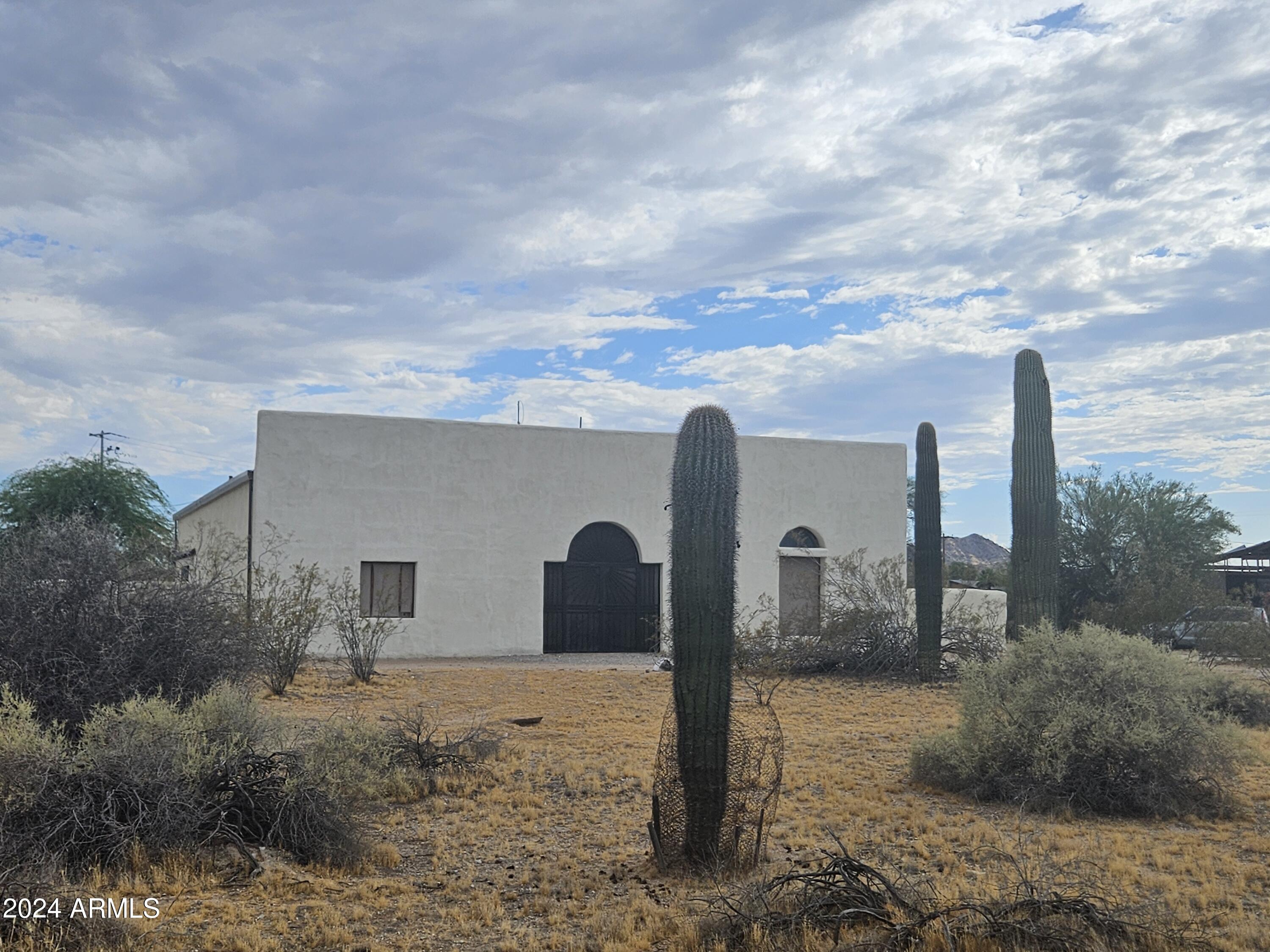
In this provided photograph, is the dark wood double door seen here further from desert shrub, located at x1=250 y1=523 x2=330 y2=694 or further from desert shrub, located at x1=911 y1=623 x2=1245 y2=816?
desert shrub, located at x1=911 y1=623 x2=1245 y2=816

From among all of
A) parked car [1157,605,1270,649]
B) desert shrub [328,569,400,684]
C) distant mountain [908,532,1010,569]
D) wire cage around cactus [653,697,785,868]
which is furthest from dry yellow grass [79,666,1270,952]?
distant mountain [908,532,1010,569]

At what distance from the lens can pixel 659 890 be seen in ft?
19.4

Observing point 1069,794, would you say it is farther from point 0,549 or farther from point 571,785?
point 0,549

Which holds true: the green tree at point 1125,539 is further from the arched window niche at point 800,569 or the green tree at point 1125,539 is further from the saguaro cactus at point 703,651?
the saguaro cactus at point 703,651

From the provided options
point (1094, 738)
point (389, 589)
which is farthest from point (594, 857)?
point (389, 589)

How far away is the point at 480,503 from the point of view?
20859mm

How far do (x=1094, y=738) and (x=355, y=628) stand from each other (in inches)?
466

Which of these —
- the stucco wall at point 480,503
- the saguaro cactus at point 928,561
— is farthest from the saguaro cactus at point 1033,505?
the stucco wall at point 480,503

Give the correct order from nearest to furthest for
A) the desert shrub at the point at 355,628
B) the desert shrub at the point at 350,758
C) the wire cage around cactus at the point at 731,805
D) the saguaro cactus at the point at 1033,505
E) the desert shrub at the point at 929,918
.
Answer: the desert shrub at the point at 929,918, the wire cage around cactus at the point at 731,805, the desert shrub at the point at 350,758, the saguaro cactus at the point at 1033,505, the desert shrub at the point at 355,628

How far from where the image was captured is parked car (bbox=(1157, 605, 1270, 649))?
17.6 m

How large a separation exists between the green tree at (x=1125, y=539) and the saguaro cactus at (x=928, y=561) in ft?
24.8

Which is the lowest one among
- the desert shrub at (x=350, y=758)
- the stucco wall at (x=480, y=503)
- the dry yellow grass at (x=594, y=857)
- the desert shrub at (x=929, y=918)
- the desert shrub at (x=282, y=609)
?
the dry yellow grass at (x=594, y=857)

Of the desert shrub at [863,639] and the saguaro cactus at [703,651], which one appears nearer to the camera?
the saguaro cactus at [703,651]

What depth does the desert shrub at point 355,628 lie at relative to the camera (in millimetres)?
16094
